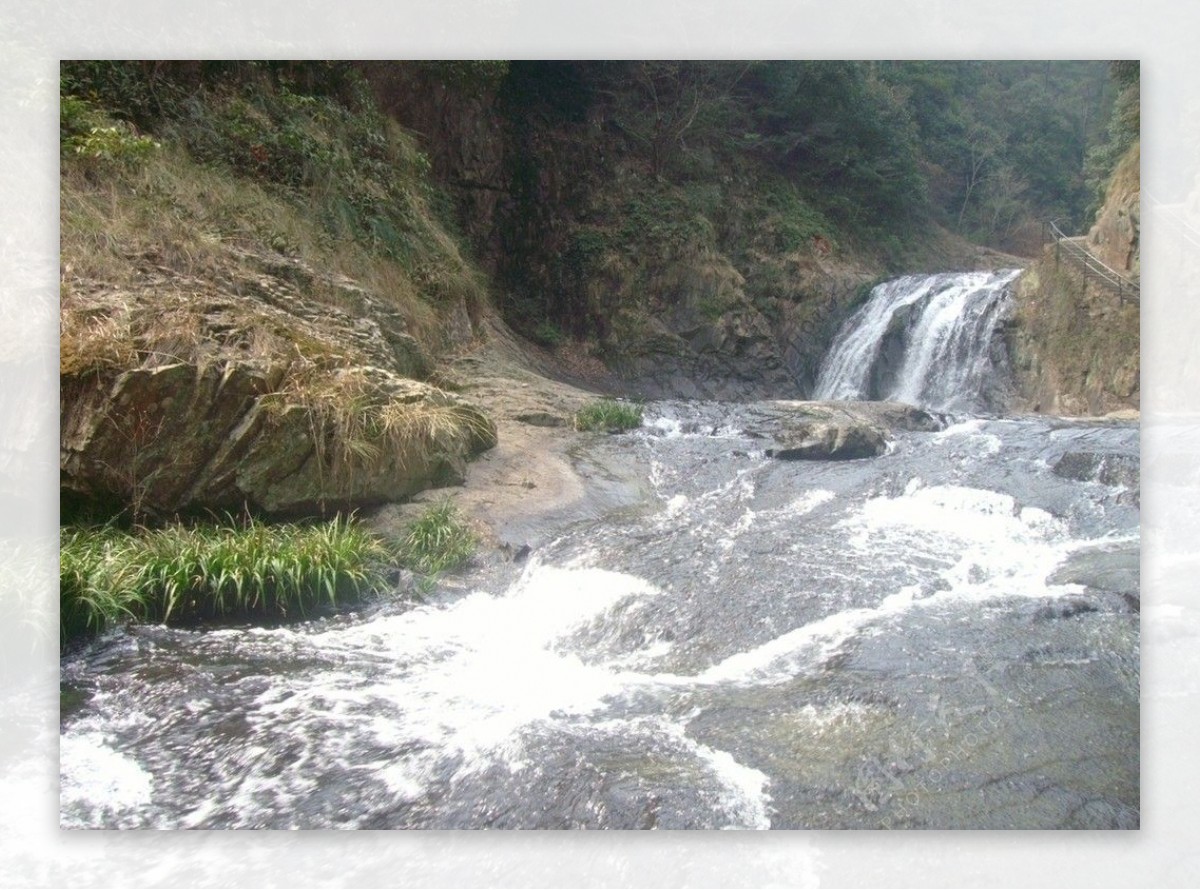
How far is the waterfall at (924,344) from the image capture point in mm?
9797

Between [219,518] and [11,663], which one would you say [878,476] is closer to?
[219,518]

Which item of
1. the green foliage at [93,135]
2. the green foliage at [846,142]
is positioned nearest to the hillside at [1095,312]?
the green foliage at [846,142]

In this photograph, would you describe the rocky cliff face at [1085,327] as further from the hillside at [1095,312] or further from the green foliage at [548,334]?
the green foliage at [548,334]

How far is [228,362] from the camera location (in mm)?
4676

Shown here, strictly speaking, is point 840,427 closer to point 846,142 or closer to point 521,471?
point 521,471

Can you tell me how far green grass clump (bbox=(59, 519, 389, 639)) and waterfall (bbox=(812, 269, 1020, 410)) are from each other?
744cm

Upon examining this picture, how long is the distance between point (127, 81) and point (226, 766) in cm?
377

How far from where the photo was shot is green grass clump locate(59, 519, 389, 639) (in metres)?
3.89

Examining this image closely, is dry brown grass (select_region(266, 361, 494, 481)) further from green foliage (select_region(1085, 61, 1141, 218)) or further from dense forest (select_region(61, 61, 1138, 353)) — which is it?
green foliage (select_region(1085, 61, 1141, 218))

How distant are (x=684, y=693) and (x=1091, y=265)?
5.88 m

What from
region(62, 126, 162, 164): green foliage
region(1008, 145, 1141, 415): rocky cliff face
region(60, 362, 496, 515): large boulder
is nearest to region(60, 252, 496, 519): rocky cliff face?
region(60, 362, 496, 515): large boulder

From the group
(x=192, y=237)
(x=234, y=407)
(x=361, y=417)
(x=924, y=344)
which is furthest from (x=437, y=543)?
(x=924, y=344)

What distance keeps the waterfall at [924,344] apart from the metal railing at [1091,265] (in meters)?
0.95

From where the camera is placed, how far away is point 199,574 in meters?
4.11
